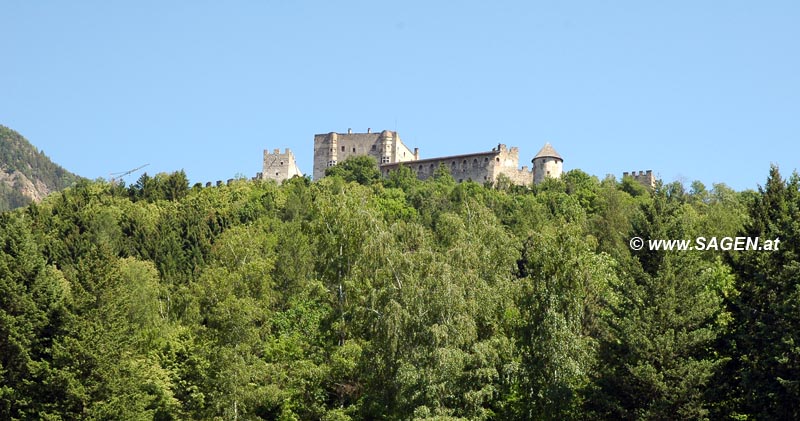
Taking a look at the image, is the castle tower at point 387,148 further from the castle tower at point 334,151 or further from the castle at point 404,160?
the castle tower at point 334,151

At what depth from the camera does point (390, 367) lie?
4231cm

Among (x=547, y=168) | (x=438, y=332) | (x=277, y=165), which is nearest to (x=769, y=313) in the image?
(x=438, y=332)

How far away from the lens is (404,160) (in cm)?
14512

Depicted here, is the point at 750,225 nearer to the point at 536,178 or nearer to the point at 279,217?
the point at 279,217

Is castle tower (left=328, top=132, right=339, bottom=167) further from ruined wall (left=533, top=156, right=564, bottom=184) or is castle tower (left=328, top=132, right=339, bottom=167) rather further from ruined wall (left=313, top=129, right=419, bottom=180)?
ruined wall (left=533, top=156, right=564, bottom=184)

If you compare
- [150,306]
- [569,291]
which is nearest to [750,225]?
[569,291]

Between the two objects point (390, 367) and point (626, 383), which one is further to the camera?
point (390, 367)

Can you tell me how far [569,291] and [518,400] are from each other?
4.64 m

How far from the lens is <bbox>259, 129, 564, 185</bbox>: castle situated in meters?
131

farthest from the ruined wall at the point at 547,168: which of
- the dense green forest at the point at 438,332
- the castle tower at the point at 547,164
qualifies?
the dense green forest at the point at 438,332

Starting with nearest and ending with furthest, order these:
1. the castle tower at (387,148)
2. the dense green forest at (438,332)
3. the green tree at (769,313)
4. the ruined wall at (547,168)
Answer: the green tree at (769,313)
the dense green forest at (438,332)
the ruined wall at (547,168)
the castle tower at (387,148)

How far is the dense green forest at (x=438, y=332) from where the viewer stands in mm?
37625

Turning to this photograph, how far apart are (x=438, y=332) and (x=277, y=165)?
111237 mm

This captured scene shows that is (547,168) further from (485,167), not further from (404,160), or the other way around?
(404,160)
